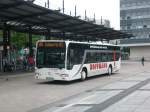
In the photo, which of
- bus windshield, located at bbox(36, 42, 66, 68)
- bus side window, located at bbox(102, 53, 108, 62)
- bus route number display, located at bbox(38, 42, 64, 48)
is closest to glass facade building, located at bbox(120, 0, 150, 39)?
bus side window, located at bbox(102, 53, 108, 62)

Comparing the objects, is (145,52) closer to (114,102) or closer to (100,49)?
(100,49)

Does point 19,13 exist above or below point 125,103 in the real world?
above

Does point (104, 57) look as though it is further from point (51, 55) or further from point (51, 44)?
point (51, 55)

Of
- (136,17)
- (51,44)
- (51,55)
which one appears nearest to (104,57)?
(51,44)

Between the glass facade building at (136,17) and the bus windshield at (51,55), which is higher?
the glass facade building at (136,17)

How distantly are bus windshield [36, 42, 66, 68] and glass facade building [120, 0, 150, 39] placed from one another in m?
87.5

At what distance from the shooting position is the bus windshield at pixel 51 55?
21500 mm

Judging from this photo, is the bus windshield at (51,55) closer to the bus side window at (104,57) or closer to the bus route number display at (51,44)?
the bus route number display at (51,44)

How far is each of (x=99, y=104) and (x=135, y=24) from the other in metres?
100

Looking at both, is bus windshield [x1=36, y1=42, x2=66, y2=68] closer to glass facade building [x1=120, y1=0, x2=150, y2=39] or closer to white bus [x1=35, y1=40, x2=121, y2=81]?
white bus [x1=35, y1=40, x2=121, y2=81]

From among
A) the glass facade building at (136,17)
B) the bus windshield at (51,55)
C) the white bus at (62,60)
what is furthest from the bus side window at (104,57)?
the glass facade building at (136,17)

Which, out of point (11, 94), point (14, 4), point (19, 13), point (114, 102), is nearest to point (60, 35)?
point (19, 13)

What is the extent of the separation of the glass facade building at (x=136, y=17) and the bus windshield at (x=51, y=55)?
87.5m

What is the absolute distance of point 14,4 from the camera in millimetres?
24219
